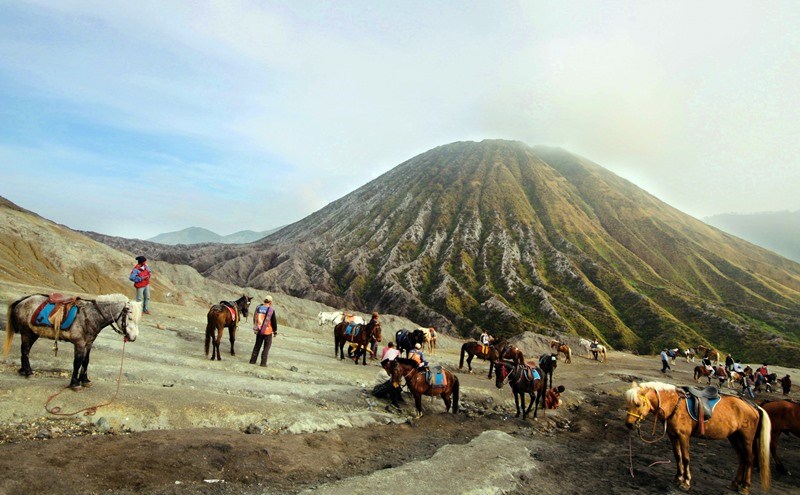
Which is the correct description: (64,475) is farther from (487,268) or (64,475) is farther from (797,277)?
(797,277)

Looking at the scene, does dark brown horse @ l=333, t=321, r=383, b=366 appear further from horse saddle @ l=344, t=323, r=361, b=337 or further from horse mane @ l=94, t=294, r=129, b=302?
horse mane @ l=94, t=294, r=129, b=302

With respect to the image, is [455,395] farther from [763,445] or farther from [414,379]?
[763,445]

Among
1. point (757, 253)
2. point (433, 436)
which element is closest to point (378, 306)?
point (433, 436)

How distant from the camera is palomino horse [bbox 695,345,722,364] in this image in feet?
234

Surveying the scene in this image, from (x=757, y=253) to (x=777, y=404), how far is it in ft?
689

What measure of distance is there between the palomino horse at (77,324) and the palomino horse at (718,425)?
52.1 feet

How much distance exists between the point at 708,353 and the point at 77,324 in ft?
309

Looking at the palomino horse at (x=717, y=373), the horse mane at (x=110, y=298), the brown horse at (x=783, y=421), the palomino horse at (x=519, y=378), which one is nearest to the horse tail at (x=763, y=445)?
the brown horse at (x=783, y=421)

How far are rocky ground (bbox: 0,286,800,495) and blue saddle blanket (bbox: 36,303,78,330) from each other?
5.93 ft

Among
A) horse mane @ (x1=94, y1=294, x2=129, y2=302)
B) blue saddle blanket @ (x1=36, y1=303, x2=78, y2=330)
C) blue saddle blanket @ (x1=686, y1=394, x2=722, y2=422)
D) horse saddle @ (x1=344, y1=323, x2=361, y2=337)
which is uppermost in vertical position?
horse mane @ (x1=94, y1=294, x2=129, y2=302)

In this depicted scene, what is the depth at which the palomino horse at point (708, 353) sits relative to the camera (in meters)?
71.3

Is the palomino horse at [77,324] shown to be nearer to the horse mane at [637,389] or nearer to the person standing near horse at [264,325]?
the person standing near horse at [264,325]

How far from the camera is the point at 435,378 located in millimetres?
17250

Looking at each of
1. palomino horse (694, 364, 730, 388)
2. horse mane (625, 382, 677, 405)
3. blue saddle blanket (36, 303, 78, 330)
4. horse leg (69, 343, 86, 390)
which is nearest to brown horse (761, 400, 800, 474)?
horse mane (625, 382, 677, 405)
